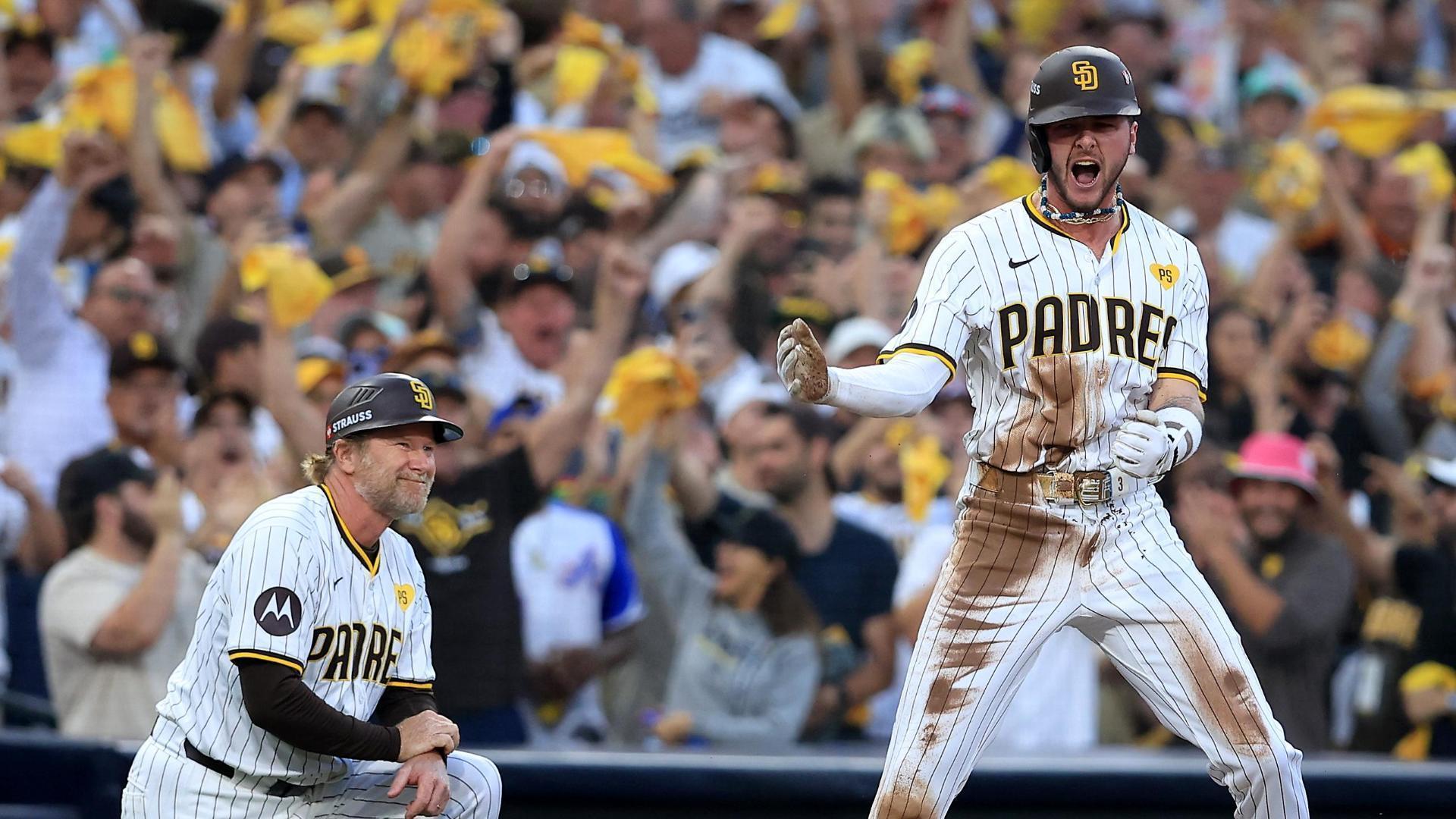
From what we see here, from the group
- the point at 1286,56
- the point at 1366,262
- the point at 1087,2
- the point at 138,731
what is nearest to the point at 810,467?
the point at 138,731

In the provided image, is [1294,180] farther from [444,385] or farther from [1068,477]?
[1068,477]

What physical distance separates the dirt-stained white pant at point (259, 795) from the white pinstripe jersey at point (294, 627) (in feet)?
0.16

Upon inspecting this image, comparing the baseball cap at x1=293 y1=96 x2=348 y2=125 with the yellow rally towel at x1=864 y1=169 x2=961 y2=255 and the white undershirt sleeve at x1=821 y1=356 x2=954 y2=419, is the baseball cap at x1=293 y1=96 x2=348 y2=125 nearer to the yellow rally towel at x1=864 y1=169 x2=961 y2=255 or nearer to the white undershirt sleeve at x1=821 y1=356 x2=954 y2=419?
the yellow rally towel at x1=864 y1=169 x2=961 y2=255

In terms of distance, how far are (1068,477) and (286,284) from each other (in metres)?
3.53

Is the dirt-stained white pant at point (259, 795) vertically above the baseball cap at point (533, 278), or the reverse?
the baseball cap at point (533, 278)

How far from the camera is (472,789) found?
450 centimetres

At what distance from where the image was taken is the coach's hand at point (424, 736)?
4.25 metres

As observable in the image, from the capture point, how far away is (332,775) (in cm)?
445

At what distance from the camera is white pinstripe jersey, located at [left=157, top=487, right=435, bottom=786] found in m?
4.08

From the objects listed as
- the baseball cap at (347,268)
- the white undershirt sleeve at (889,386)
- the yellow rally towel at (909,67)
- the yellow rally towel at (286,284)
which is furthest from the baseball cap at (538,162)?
the white undershirt sleeve at (889,386)

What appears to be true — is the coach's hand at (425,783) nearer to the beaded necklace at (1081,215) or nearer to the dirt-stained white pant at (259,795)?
the dirt-stained white pant at (259,795)

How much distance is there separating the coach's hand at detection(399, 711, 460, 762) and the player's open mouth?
189cm

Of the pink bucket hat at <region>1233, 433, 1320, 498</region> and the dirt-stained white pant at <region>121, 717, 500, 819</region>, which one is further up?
the pink bucket hat at <region>1233, 433, 1320, 498</region>

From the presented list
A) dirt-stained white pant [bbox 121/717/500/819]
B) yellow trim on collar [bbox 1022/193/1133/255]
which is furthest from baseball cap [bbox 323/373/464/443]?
yellow trim on collar [bbox 1022/193/1133/255]
